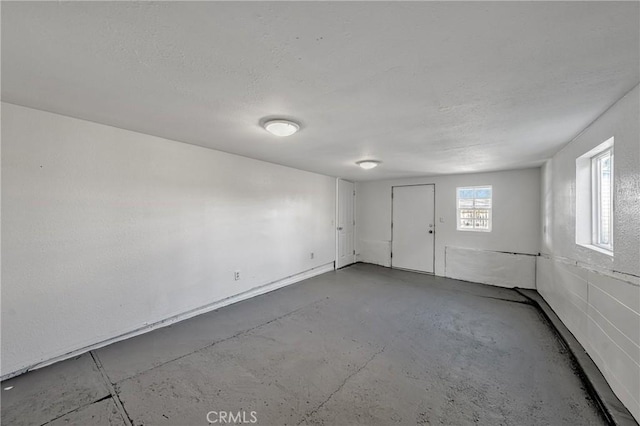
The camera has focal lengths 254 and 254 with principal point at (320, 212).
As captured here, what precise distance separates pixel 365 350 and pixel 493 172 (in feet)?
13.8

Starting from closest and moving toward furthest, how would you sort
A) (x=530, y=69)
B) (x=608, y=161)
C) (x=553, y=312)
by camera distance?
(x=530, y=69) < (x=608, y=161) < (x=553, y=312)

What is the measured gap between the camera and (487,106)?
193cm

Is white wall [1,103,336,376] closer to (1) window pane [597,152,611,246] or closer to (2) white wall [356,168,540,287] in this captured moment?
(2) white wall [356,168,540,287]

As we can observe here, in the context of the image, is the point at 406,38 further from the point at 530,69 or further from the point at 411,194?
the point at 411,194

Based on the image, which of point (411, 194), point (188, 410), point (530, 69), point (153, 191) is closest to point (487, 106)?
point (530, 69)

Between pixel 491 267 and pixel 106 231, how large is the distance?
5.82 m

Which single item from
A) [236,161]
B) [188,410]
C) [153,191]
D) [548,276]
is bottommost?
[188,410]

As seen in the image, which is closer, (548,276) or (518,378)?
(518,378)

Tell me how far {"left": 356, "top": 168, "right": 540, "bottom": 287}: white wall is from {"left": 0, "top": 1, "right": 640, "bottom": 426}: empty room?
0.70 metres

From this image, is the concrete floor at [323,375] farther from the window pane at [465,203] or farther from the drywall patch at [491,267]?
the window pane at [465,203]

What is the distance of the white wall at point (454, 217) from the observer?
4480 millimetres

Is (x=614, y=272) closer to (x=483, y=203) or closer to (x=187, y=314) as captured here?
(x=483, y=203)

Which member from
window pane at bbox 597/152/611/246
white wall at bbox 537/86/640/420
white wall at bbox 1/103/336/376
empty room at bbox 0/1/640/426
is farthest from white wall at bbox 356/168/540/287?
white wall at bbox 1/103/336/376

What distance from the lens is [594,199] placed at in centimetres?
258
